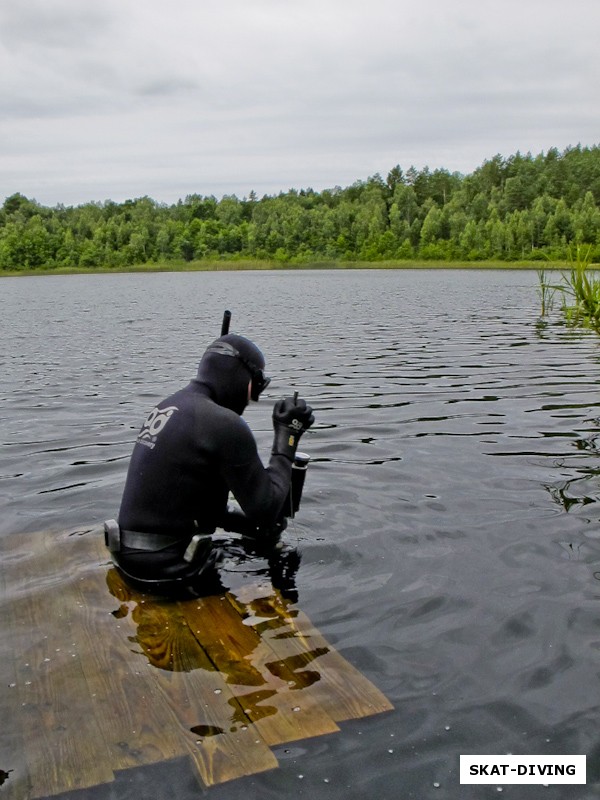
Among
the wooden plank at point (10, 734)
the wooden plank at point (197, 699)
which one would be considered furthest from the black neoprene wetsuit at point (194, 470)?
the wooden plank at point (10, 734)

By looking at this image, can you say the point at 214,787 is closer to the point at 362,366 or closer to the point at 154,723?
the point at 154,723

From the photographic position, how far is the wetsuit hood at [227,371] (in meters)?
4.94

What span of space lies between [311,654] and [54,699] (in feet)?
4.53

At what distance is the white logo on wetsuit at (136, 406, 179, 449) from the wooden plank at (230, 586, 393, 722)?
1176 millimetres

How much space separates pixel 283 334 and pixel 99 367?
9034 mm

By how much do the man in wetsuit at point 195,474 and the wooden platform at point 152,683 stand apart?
0.30 meters

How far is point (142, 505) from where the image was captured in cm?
484

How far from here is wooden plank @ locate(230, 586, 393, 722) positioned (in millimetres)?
3986

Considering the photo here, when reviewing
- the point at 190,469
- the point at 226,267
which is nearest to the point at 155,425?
the point at 190,469

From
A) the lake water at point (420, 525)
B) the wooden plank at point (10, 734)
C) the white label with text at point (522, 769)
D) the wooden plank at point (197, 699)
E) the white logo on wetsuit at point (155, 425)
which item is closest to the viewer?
the wooden plank at point (10, 734)

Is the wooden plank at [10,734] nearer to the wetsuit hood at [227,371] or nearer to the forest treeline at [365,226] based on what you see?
the wetsuit hood at [227,371]

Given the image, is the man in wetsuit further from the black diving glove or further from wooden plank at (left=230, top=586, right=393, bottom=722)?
wooden plank at (left=230, top=586, right=393, bottom=722)

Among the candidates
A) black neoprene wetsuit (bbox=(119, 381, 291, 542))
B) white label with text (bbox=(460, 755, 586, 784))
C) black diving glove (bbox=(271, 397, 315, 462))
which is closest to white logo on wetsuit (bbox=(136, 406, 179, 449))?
black neoprene wetsuit (bbox=(119, 381, 291, 542))

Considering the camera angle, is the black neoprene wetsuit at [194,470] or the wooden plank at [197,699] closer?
the wooden plank at [197,699]
